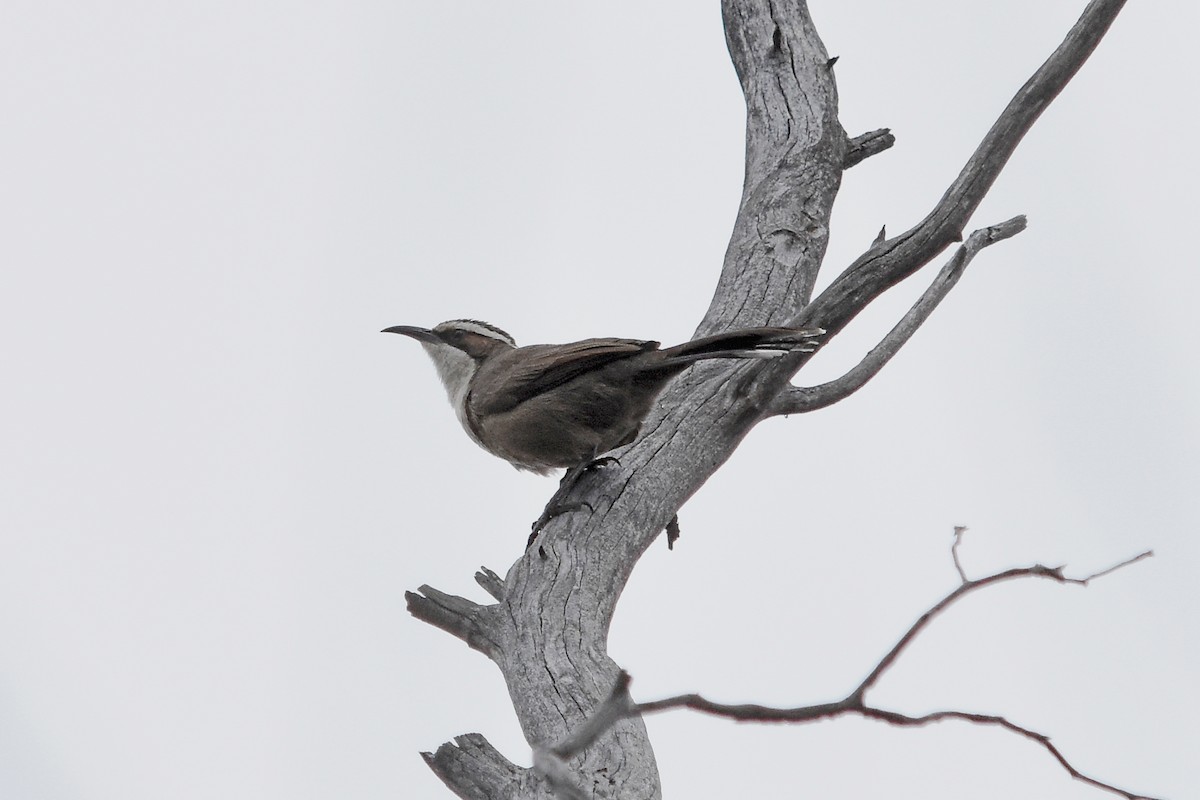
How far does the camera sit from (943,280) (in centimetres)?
482

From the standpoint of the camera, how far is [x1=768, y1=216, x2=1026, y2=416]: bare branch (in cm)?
482

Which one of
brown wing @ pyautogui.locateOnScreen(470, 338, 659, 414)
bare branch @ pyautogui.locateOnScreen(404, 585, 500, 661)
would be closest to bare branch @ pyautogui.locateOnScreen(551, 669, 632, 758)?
bare branch @ pyautogui.locateOnScreen(404, 585, 500, 661)

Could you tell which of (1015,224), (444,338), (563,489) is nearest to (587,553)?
(563,489)

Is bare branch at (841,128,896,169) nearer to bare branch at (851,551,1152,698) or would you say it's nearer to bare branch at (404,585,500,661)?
bare branch at (404,585,500,661)

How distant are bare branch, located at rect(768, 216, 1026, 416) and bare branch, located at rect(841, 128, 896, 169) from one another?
123 centimetres

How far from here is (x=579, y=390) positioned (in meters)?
5.15

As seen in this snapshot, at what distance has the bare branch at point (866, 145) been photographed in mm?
5930

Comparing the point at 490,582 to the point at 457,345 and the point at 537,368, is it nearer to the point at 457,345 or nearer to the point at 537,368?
the point at 537,368

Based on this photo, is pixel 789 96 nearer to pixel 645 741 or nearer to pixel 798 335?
pixel 798 335

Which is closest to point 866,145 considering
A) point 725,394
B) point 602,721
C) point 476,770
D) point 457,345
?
point 725,394

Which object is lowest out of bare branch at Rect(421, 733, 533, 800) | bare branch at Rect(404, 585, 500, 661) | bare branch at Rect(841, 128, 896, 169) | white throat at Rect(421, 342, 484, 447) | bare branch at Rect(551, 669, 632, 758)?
bare branch at Rect(551, 669, 632, 758)

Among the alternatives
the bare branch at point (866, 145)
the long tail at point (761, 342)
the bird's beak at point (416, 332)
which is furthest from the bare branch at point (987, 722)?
the bird's beak at point (416, 332)

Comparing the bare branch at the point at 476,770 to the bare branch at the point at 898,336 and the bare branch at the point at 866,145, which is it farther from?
the bare branch at the point at 866,145

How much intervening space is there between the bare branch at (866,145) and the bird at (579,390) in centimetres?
179
